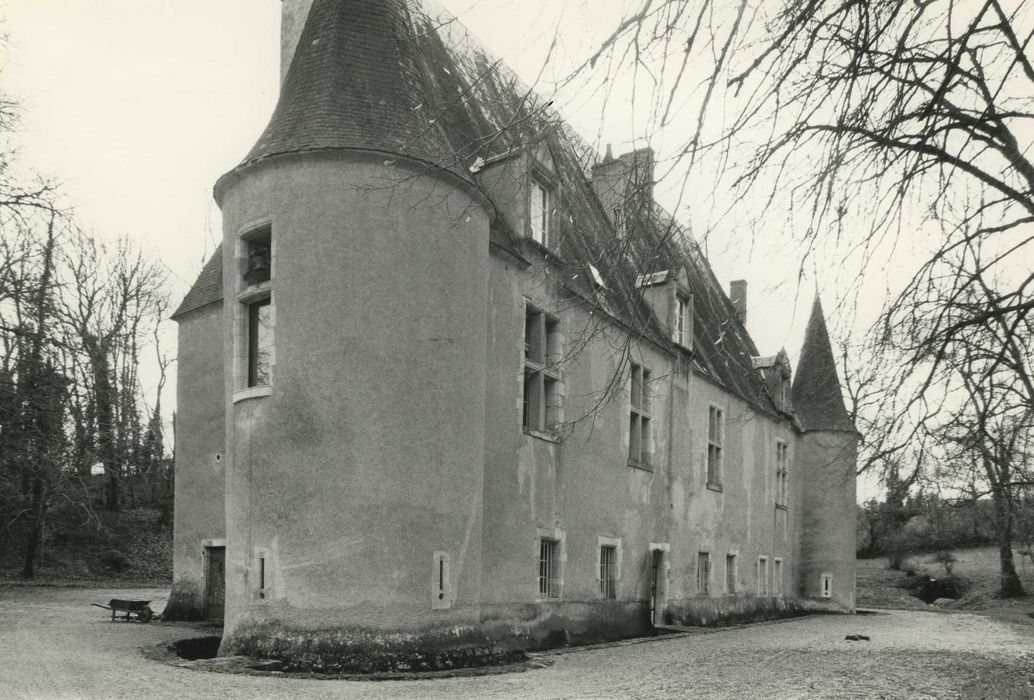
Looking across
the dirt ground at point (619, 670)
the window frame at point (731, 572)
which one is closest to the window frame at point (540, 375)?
the dirt ground at point (619, 670)

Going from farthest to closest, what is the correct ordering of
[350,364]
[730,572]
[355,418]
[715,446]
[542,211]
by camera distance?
[730,572] < [715,446] < [542,211] < [350,364] < [355,418]

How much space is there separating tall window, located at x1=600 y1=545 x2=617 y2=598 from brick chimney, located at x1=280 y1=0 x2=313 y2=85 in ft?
33.0

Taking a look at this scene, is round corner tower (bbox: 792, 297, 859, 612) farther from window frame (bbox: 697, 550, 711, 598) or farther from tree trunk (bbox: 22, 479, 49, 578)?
tree trunk (bbox: 22, 479, 49, 578)

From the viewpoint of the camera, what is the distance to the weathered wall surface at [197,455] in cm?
1695

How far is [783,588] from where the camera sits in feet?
93.4

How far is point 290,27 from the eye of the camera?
16391mm

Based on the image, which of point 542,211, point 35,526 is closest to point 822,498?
point 542,211

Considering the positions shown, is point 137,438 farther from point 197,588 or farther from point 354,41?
point 354,41

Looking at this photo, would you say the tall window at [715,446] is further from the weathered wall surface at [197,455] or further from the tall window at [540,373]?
the weathered wall surface at [197,455]

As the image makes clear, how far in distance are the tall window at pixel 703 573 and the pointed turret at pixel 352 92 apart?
12.5 meters

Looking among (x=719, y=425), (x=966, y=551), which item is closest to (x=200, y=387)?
(x=719, y=425)

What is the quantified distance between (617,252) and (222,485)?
12691mm

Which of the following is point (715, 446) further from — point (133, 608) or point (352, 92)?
point (352, 92)

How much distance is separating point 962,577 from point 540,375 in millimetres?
28769
